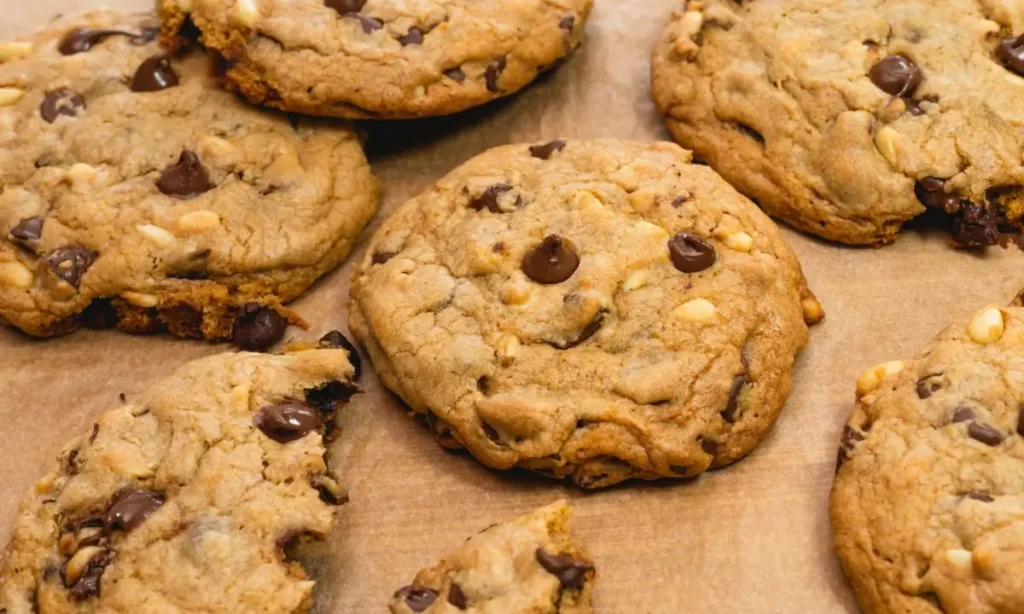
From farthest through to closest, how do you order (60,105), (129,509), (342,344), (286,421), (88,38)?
(88,38) < (60,105) < (342,344) < (286,421) < (129,509)

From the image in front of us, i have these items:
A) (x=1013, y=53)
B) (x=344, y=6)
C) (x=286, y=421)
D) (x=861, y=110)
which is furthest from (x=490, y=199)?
(x=1013, y=53)

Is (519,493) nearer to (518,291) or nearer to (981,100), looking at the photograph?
(518,291)

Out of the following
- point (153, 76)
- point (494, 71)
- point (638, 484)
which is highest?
point (494, 71)

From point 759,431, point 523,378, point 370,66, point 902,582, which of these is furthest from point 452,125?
point 902,582

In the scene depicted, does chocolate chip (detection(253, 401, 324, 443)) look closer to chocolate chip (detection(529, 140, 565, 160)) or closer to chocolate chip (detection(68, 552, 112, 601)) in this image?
chocolate chip (detection(68, 552, 112, 601))

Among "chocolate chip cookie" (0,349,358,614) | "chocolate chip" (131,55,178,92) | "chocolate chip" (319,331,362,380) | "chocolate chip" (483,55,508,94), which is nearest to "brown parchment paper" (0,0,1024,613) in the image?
"chocolate chip" (319,331,362,380)

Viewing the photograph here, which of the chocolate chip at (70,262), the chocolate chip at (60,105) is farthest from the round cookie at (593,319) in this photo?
the chocolate chip at (60,105)

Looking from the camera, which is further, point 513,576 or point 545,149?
point 545,149

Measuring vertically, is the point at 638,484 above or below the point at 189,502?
below

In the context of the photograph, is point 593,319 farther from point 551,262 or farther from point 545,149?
point 545,149
